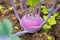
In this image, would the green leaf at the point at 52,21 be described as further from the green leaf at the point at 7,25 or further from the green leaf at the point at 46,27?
the green leaf at the point at 7,25

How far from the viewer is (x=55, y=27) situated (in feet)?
3.41

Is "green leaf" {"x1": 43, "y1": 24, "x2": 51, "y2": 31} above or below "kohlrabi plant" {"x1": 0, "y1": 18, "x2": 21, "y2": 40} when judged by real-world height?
below

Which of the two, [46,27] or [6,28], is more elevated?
[6,28]

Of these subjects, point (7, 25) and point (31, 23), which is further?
point (31, 23)

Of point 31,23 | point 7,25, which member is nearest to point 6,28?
point 7,25

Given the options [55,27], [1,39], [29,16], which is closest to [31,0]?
[29,16]

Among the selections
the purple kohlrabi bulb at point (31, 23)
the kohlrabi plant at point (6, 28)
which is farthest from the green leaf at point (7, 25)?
the purple kohlrabi bulb at point (31, 23)

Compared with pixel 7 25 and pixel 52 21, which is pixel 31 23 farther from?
pixel 7 25

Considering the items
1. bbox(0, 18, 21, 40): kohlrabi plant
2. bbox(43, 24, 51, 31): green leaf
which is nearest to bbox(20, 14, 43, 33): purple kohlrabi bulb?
bbox(43, 24, 51, 31): green leaf

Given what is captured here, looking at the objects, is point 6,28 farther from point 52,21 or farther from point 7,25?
point 52,21

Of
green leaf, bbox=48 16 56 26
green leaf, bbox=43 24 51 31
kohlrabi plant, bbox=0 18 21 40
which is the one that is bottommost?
green leaf, bbox=43 24 51 31

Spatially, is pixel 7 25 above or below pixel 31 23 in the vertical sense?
above

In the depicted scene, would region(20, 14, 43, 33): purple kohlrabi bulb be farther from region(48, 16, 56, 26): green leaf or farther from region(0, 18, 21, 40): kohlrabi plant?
region(0, 18, 21, 40): kohlrabi plant

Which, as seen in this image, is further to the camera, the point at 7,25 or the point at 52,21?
the point at 52,21
